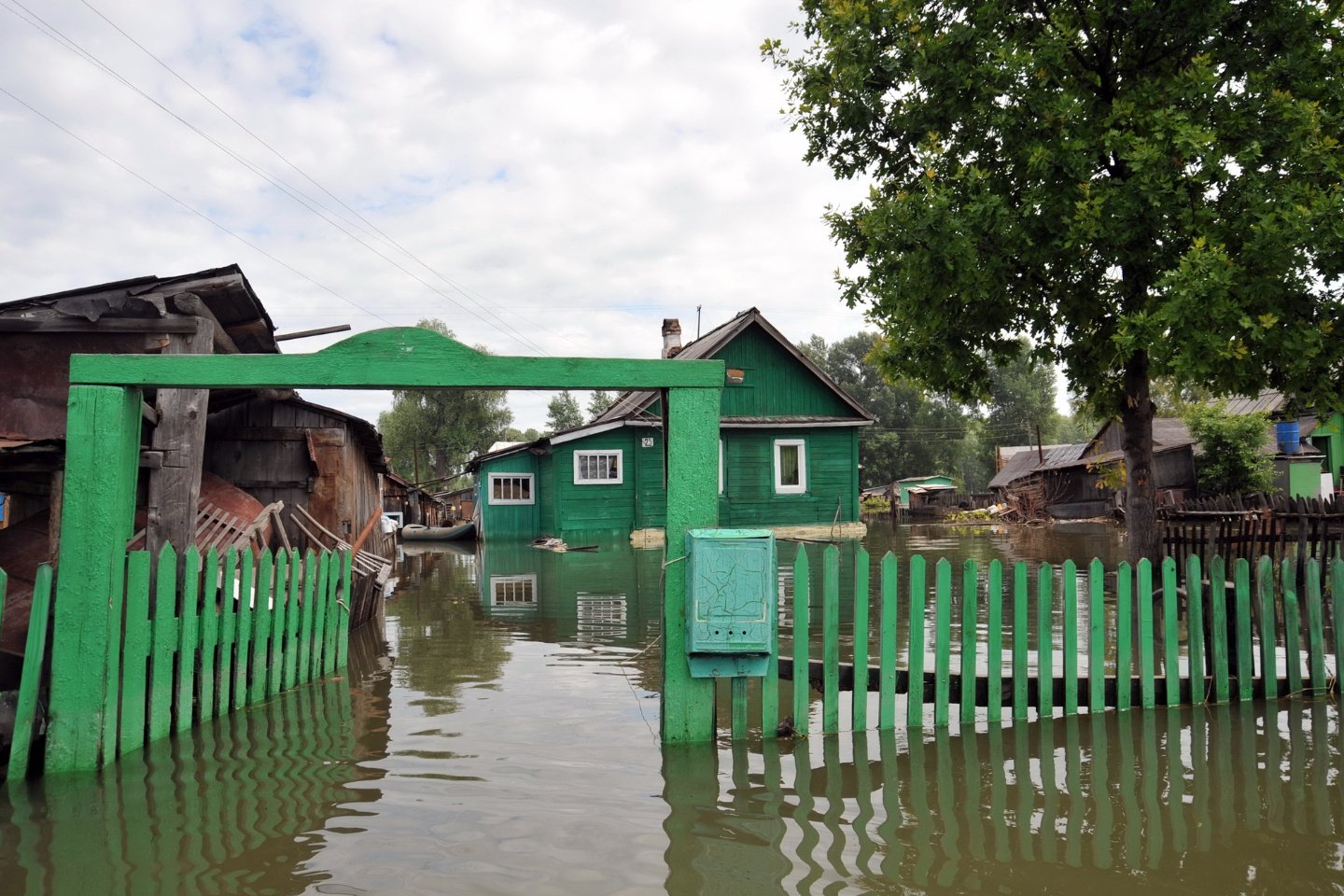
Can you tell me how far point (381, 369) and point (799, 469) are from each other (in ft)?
77.3

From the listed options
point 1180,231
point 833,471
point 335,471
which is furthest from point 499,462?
point 1180,231

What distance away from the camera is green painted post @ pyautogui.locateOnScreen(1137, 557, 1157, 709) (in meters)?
6.25

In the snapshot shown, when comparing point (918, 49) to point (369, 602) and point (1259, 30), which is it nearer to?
point (1259, 30)

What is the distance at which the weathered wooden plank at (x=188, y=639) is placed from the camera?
5.62 metres

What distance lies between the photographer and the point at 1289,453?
3033 centimetres

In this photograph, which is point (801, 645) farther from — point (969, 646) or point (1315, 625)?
point (1315, 625)

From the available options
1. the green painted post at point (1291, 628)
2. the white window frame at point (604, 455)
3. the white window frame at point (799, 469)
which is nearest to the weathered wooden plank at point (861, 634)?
the green painted post at point (1291, 628)

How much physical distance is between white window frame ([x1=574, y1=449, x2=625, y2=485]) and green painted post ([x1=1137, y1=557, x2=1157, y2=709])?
2113 cm

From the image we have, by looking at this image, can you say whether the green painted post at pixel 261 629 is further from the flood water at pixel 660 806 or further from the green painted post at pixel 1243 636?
the green painted post at pixel 1243 636

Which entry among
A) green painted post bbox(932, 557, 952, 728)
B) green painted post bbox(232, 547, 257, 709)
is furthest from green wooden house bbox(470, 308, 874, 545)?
green painted post bbox(932, 557, 952, 728)

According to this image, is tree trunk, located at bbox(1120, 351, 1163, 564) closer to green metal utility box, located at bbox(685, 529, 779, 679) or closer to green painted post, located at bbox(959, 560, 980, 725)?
green painted post, located at bbox(959, 560, 980, 725)

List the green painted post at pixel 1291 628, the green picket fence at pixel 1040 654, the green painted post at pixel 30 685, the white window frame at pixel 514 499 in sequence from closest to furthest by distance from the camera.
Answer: the green painted post at pixel 30 685
the green picket fence at pixel 1040 654
the green painted post at pixel 1291 628
the white window frame at pixel 514 499

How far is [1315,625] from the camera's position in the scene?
6727 mm

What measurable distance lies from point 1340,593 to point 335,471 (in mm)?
10993
